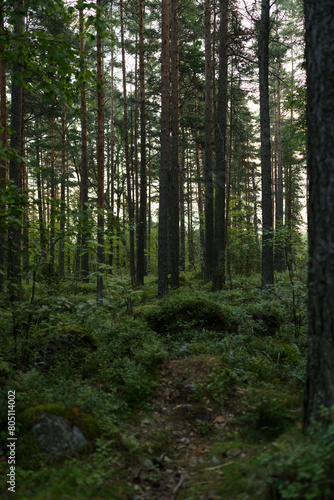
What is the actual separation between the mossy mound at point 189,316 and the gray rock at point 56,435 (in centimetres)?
426

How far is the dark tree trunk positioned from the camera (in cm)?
294

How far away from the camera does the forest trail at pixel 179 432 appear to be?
3191 mm

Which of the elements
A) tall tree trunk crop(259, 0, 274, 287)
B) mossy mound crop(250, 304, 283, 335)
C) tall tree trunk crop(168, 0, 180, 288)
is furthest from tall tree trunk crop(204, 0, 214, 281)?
mossy mound crop(250, 304, 283, 335)

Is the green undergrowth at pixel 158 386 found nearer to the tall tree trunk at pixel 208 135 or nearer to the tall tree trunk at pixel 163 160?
the tall tree trunk at pixel 163 160

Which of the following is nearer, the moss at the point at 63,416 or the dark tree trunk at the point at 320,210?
the dark tree trunk at the point at 320,210

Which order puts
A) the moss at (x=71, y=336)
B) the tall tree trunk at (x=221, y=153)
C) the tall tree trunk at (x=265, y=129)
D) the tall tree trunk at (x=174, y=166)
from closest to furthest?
1. the moss at (x=71, y=336)
2. the tall tree trunk at (x=265, y=129)
3. the tall tree trunk at (x=221, y=153)
4. the tall tree trunk at (x=174, y=166)

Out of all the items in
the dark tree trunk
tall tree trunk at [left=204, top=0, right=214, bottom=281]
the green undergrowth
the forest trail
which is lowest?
the forest trail

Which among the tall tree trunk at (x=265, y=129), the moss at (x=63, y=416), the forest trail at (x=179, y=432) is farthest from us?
the tall tree trunk at (x=265, y=129)

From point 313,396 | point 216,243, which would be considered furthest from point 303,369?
point 216,243

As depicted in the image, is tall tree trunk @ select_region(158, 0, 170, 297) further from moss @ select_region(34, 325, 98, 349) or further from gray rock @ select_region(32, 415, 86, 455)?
gray rock @ select_region(32, 415, 86, 455)

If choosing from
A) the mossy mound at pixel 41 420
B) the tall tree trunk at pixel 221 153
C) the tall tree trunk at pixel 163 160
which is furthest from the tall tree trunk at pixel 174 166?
the mossy mound at pixel 41 420

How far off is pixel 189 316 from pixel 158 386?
2.88 m

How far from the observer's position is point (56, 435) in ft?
10.8

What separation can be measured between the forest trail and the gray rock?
639mm
